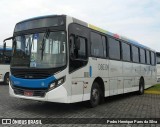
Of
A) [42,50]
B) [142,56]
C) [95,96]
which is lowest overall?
[95,96]

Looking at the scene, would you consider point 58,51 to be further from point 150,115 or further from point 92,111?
point 150,115

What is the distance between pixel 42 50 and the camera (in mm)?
9266

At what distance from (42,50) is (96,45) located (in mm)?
2750

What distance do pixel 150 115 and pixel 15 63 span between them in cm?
488

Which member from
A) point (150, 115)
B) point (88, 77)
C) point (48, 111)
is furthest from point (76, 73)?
point (150, 115)

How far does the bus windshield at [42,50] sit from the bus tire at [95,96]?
229 cm

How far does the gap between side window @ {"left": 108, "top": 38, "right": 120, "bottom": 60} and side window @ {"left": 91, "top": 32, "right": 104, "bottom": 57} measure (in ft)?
3.15

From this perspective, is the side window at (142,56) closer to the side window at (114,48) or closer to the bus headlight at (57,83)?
the side window at (114,48)

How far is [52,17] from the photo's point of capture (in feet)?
31.7

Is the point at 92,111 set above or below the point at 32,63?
below

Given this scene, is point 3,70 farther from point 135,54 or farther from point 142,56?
point 135,54

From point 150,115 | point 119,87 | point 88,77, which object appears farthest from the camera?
point 119,87

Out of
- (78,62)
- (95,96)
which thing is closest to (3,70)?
(95,96)

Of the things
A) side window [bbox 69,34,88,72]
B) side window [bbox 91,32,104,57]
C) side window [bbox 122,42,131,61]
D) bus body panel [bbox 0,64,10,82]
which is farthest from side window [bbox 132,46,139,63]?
bus body panel [bbox 0,64,10,82]
